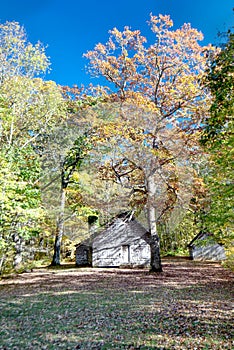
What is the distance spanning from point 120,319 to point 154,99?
50.9 feet

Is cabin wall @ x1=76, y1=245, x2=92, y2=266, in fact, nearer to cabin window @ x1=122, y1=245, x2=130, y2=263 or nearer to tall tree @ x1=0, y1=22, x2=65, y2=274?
cabin window @ x1=122, y1=245, x2=130, y2=263

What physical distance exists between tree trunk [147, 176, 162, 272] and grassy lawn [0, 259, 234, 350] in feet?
21.9

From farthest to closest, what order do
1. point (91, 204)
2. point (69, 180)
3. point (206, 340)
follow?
point (69, 180)
point (91, 204)
point (206, 340)

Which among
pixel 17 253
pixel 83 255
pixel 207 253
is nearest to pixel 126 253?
pixel 83 255

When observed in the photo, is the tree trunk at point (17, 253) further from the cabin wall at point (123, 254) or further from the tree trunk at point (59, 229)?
the cabin wall at point (123, 254)

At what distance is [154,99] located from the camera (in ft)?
64.4

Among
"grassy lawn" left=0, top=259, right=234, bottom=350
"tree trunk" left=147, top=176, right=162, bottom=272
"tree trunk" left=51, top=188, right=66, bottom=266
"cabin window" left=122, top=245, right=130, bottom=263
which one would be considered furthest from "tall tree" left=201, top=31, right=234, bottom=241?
"tree trunk" left=51, top=188, right=66, bottom=266

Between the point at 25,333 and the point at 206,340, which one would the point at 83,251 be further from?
the point at 206,340

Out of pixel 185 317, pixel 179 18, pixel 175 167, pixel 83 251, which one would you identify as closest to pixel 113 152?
pixel 175 167

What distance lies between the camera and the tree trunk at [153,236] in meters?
18.5

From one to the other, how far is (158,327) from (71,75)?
75.3 ft

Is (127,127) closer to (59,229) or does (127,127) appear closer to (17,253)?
(59,229)

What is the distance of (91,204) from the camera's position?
73.3ft

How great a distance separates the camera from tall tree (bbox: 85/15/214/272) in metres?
18.0
